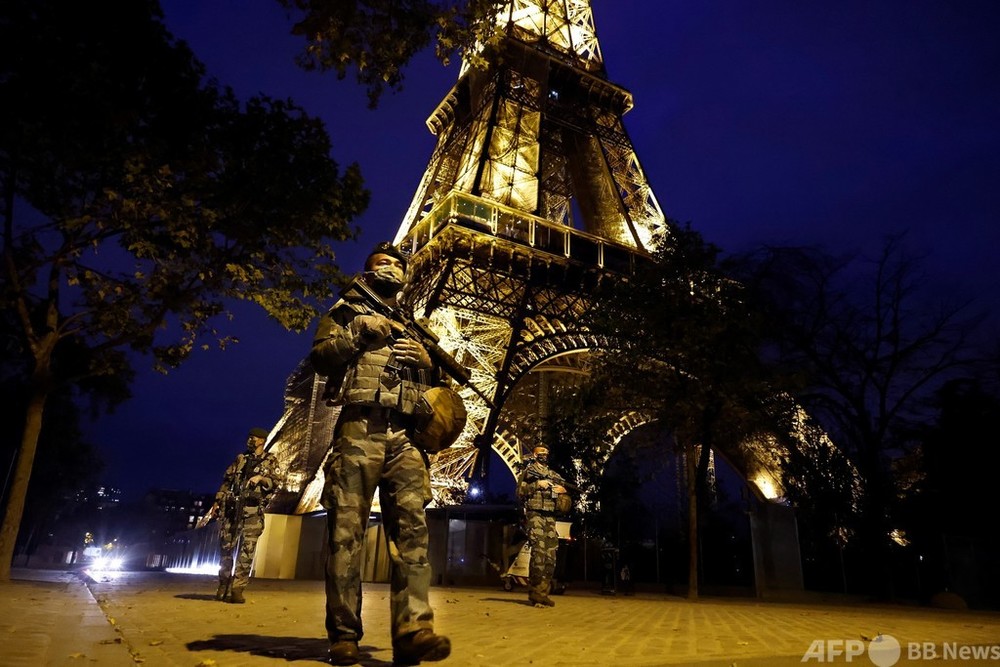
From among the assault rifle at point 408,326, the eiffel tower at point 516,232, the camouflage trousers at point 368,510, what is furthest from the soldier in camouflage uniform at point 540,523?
the eiffel tower at point 516,232

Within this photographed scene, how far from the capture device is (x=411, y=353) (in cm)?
388

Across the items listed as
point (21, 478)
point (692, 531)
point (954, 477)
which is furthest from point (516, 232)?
point (21, 478)

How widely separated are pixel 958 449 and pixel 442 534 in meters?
17.5

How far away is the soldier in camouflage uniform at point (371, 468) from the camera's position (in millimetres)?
3371

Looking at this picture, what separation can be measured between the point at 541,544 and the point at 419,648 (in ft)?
21.4

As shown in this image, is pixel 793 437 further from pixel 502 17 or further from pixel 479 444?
pixel 502 17

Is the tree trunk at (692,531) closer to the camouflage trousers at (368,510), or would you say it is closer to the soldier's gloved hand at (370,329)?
the camouflage trousers at (368,510)

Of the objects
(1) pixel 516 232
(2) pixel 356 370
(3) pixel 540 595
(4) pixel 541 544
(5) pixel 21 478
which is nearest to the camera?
(2) pixel 356 370

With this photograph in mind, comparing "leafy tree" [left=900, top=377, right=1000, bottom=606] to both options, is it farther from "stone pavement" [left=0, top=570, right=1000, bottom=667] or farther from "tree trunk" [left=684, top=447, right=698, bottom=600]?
"stone pavement" [left=0, top=570, right=1000, bottom=667]

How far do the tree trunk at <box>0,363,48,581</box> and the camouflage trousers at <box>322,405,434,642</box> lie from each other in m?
9.13

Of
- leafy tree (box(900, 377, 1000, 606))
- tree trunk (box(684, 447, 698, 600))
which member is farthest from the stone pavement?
leafy tree (box(900, 377, 1000, 606))

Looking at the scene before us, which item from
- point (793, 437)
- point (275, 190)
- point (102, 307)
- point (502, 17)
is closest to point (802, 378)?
point (793, 437)

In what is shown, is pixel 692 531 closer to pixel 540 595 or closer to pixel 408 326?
pixel 540 595

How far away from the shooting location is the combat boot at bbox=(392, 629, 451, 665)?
321 centimetres
